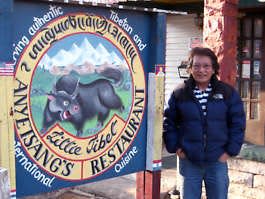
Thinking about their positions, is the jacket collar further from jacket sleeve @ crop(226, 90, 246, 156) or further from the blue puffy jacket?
jacket sleeve @ crop(226, 90, 246, 156)

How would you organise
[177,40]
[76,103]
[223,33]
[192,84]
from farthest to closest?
[177,40] → [223,33] → [192,84] → [76,103]

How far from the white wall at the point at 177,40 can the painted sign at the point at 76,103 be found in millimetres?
5524

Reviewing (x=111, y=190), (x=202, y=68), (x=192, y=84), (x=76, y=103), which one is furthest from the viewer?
(x=111, y=190)

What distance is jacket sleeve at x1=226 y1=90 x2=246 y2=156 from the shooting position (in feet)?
11.0

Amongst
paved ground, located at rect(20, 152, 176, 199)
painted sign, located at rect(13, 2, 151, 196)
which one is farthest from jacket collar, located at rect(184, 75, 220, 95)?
paved ground, located at rect(20, 152, 176, 199)

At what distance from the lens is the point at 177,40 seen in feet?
29.6

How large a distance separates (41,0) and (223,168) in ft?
5.74

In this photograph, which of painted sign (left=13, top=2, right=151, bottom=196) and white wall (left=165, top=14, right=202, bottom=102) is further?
white wall (left=165, top=14, right=202, bottom=102)

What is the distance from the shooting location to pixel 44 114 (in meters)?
2.87

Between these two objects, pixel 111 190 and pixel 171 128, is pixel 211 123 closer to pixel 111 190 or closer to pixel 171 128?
pixel 171 128

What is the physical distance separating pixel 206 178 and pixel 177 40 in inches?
229

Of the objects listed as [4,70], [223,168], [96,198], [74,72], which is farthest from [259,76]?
[4,70]

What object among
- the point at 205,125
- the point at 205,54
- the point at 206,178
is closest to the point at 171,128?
the point at 205,125

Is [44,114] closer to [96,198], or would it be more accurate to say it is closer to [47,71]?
[47,71]
